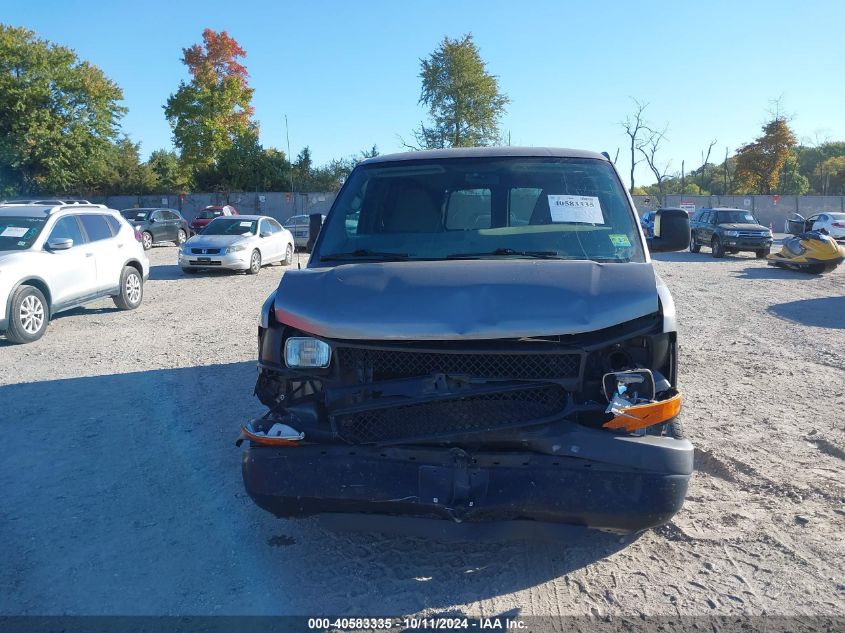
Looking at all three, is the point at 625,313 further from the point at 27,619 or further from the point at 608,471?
the point at 27,619

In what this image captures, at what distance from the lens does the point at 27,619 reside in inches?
118

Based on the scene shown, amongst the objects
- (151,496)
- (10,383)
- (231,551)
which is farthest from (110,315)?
(231,551)

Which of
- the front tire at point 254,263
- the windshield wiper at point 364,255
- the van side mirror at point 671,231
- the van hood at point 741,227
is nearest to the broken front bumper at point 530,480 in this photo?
the windshield wiper at point 364,255

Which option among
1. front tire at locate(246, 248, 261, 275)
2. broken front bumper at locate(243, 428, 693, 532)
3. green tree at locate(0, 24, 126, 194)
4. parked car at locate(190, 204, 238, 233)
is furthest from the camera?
green tree at locate(0, 24, 126, 194)

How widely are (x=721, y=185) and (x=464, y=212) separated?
260 ft

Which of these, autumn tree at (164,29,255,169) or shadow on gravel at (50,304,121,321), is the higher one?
autumn tree at (164,29,255,169)

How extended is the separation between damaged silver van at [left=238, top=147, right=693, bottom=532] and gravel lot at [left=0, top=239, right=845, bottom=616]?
0.44 m

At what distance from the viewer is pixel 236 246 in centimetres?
1678

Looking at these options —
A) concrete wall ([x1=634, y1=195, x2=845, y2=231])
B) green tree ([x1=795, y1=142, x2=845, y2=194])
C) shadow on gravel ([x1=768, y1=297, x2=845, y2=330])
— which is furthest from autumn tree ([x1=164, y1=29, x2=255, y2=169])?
green tree ([x1=795, y1=142, x2=845, y2=194])

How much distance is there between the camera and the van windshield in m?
3.99

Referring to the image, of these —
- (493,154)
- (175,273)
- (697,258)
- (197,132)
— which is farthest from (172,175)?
(493,154)

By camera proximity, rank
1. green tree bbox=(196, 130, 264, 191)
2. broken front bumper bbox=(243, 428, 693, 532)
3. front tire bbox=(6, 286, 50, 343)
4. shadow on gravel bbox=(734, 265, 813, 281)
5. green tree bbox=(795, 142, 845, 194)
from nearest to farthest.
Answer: broken front bumper bbox=(243, 428, 693, 532) < front tire bbox=(6, 286, 50, 343) < shadow on gravel bbox=(734, 265, 813, 281) < green tree bbox=(196, 130, 264, 191) < green tree bbox=(795, 142, 845, 194)

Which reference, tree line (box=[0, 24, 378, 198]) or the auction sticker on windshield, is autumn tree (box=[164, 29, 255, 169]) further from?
the auction sticker on windshield

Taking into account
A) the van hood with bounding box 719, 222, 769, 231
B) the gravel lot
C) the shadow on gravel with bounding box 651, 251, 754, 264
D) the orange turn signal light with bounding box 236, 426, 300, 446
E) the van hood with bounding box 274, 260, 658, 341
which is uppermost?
the van hood with bounding box 274, 260, 658, 341
